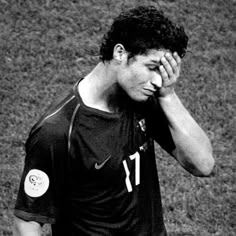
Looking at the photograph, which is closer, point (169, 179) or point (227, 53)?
point (169, 179)

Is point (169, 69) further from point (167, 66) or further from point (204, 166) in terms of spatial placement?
point (204, 166)

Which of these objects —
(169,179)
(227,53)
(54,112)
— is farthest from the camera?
(227,53)

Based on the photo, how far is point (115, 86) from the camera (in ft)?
9.07

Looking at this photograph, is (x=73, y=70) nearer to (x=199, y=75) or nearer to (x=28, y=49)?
(x=28, y=49)

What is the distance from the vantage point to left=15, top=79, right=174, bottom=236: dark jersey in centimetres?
256

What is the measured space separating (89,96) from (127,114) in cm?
23

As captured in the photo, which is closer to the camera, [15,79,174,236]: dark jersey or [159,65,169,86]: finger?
[15,79,174,236]: dark jersey

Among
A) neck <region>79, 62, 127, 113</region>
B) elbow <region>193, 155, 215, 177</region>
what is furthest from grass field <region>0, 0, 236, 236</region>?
neck <region>79, 62, 127, 113</region>

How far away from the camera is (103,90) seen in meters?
2.71

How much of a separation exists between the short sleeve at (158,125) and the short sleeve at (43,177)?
56cm

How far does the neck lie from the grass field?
2.54 m

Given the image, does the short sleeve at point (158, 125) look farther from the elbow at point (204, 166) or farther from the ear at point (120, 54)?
the ear at point (120, 54)

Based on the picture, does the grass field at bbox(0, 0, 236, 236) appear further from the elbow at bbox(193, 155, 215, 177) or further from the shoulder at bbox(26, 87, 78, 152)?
the shoulder at bbox(26, 87, 78, 152)

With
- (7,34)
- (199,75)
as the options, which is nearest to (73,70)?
(7,34)
